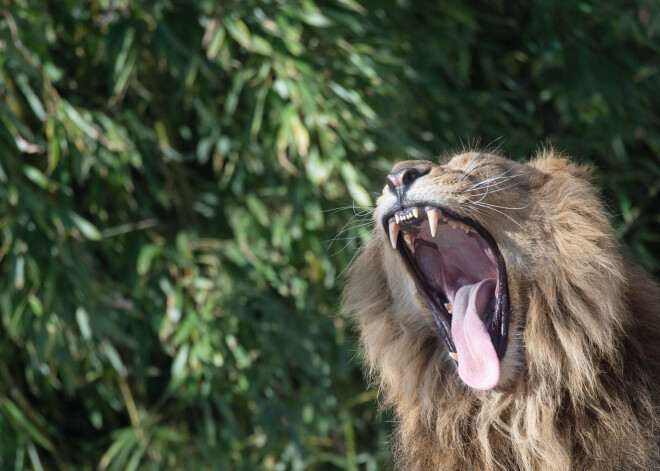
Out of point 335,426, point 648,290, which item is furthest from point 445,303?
point 335,426

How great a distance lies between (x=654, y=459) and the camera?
1783 millimetres

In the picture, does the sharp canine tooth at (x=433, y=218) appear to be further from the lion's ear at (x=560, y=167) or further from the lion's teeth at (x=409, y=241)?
the lion's ear at (x=560, y=167)

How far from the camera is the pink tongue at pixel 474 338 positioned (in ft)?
6.07

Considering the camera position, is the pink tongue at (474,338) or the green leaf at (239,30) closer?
the pink tongue at (474,338)

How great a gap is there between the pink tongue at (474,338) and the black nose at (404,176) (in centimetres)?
32

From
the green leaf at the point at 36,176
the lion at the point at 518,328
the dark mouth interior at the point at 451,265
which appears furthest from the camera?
the green leaf at the point at 36,176

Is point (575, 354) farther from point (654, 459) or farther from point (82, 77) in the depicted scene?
point (82, 77)

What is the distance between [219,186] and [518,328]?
6.97 ft

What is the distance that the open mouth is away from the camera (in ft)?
6.17

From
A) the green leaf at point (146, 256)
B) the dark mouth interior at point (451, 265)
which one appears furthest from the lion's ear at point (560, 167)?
the green leaf at point (146, 256)

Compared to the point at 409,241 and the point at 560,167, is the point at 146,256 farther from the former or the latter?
the point at 560,167

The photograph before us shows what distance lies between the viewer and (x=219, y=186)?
3.79 meters

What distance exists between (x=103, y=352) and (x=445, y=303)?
1.81 metres

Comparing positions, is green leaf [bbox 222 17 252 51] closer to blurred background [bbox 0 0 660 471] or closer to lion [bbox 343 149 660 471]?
blurred background [bbox 0 0 660 471]
